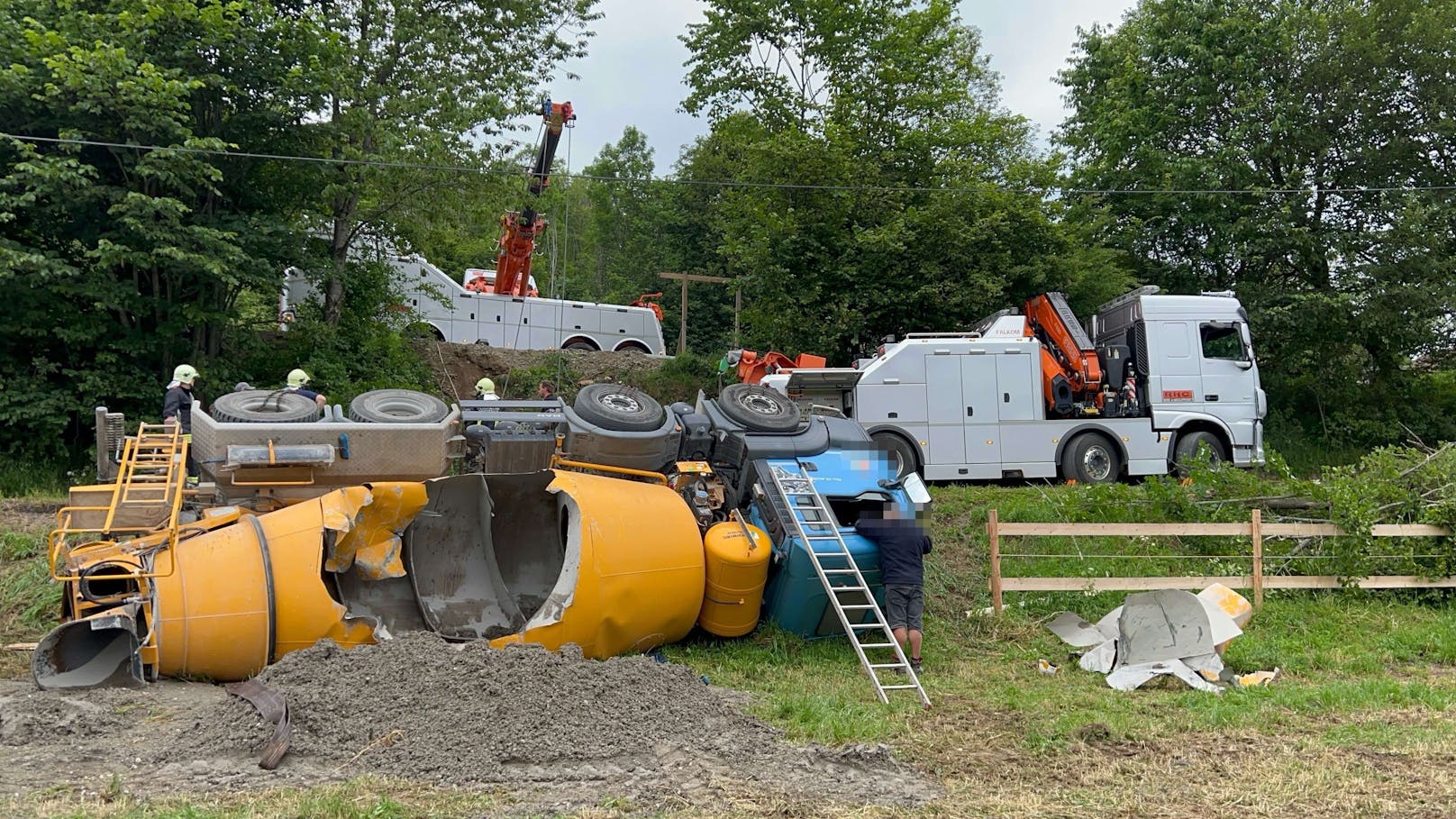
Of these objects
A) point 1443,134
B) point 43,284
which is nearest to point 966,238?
point 1443,134

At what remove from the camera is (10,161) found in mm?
13227

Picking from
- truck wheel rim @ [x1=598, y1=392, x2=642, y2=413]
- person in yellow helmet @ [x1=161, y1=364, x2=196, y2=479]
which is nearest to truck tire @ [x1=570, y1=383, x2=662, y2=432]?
truck wheel rim @ [x1=598, y1=392, x2=642, y2=413]

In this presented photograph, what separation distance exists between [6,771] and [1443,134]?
24340 millimetres

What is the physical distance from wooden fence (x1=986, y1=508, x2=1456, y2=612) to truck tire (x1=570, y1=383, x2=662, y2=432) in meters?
3.33

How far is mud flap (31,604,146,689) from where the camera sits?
6.65m

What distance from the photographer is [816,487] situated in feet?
30.2

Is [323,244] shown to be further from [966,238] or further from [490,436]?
[966,238]

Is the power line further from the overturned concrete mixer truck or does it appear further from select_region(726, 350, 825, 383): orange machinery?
the overturned concrete mixer truck

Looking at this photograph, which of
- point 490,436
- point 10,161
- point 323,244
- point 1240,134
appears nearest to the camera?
point 490,436

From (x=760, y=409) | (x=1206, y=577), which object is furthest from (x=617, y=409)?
(x=1206, y=577)

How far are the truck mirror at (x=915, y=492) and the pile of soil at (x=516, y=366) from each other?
475 inches

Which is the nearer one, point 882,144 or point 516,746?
point 516,746

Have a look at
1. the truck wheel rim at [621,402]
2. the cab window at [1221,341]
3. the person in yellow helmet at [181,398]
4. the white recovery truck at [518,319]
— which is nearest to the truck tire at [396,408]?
the truck wheel rim at [621,402]

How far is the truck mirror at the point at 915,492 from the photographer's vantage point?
8852 millimetres
